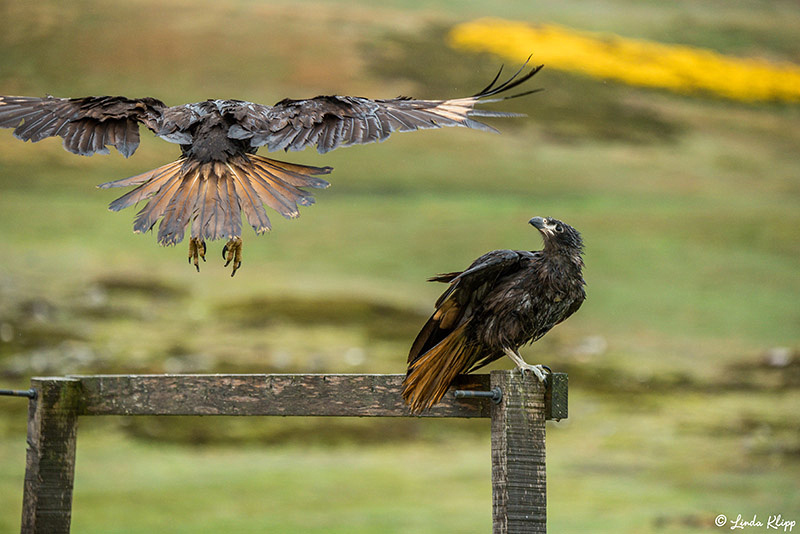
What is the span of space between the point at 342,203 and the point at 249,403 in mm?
8520

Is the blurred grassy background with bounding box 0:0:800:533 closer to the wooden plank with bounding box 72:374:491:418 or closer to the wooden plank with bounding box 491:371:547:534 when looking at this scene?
Result: the wooden plank with bounding box 72:374:491:418

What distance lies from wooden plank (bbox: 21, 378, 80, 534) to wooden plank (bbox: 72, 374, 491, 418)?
0.25ft

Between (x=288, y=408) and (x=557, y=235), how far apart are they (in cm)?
96

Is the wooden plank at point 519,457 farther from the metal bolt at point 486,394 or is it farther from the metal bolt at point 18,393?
the metal bolt at point 18,393

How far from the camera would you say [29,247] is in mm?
10312

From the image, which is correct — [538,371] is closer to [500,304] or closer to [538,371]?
[538,371]

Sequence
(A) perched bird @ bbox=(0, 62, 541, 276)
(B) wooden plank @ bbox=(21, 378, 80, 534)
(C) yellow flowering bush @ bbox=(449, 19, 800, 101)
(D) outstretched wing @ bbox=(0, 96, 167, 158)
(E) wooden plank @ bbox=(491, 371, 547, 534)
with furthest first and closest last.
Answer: (C) yellow flowering bush @ bbox=(449, 19, 800, 101)
(D) outstretched wing @ bbox=(0, 96, 167, 158)
(A) perched bird @ bbox=(0, 62, 541, 276)
(B) wooden plank @ bbox=(21, 378, 80, 534)
(E) wooden plank @ bbox=(491, 371, 547, 534)

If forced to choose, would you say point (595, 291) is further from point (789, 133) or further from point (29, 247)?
point (29, 247)

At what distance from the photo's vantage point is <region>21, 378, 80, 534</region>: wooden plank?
3.09m

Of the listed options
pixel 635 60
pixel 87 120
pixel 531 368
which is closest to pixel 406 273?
pixel 635 60

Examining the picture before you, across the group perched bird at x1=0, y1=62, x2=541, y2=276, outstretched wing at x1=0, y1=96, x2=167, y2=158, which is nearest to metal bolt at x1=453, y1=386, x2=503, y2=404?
perched bird at x1=0, y1=62, x2=541, y2=276

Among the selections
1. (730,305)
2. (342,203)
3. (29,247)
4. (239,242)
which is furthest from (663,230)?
(239,242)

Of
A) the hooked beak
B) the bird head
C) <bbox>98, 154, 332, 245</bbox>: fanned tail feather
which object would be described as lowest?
the bird head

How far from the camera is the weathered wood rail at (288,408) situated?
8.52 ft
